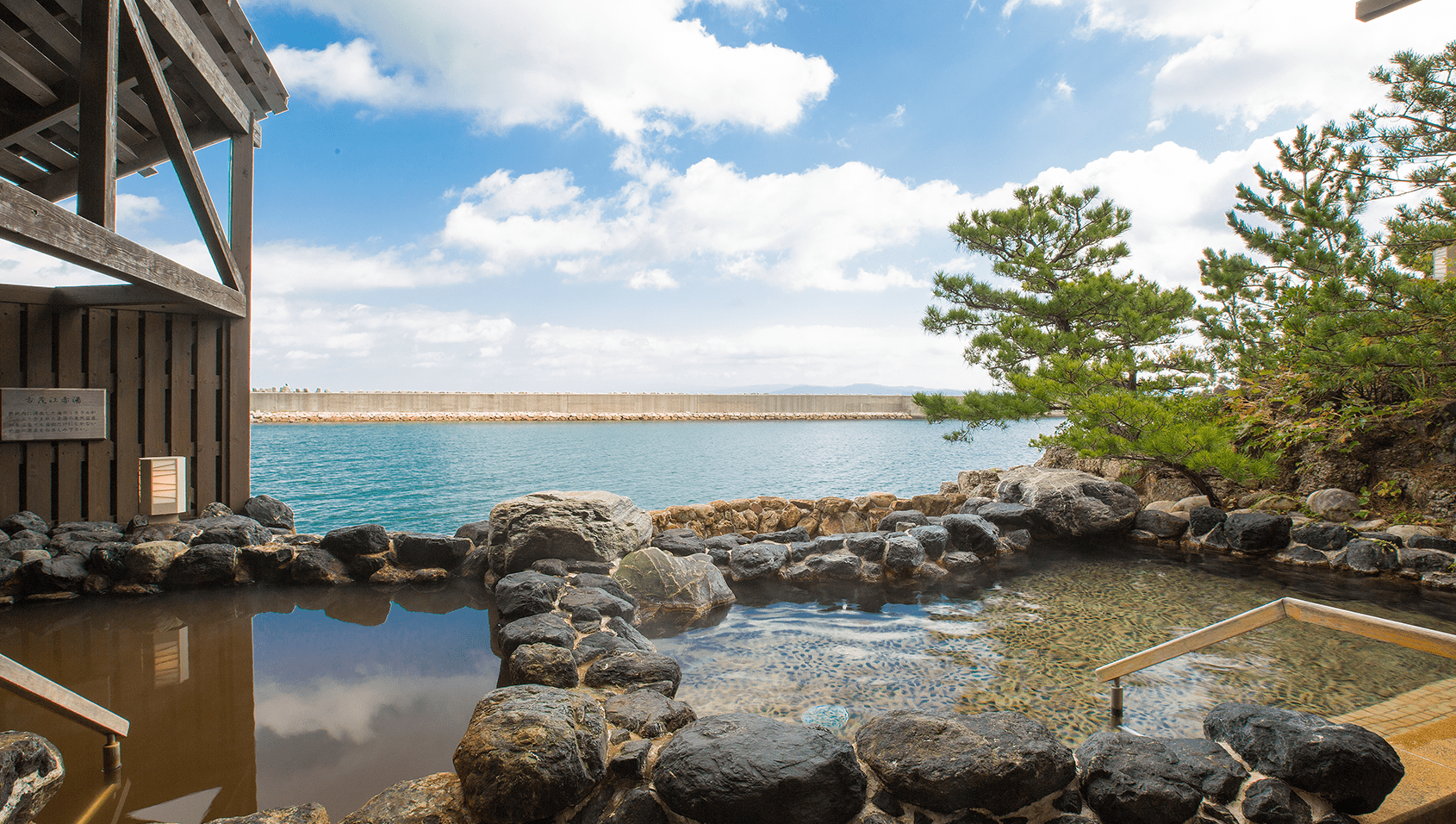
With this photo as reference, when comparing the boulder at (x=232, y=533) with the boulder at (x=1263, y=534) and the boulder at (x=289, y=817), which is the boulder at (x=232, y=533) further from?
the boulder at (x=1263, y=534)

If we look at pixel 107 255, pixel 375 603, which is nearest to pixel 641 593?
pixel 375 603

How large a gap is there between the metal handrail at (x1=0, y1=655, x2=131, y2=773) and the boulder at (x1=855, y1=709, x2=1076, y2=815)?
2.99 m

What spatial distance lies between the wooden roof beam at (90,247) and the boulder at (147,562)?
215 centimetres

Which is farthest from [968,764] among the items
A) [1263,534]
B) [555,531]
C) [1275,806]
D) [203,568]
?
[1263,534]

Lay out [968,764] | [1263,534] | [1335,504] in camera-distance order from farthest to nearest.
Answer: [1335,504] < [1263,534] < [968,764]

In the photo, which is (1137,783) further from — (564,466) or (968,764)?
(564,466)

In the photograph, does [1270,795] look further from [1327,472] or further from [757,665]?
[1327,472]

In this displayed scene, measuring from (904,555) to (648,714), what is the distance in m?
3.91

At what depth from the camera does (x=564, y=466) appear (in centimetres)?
1722

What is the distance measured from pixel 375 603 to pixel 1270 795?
18.3 feet

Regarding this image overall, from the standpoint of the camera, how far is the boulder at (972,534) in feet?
22.6

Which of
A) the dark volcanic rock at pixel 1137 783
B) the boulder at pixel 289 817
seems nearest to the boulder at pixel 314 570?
the boulder at pixel 289 817

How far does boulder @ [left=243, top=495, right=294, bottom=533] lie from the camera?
23.1 ft

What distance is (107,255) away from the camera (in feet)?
13.4
